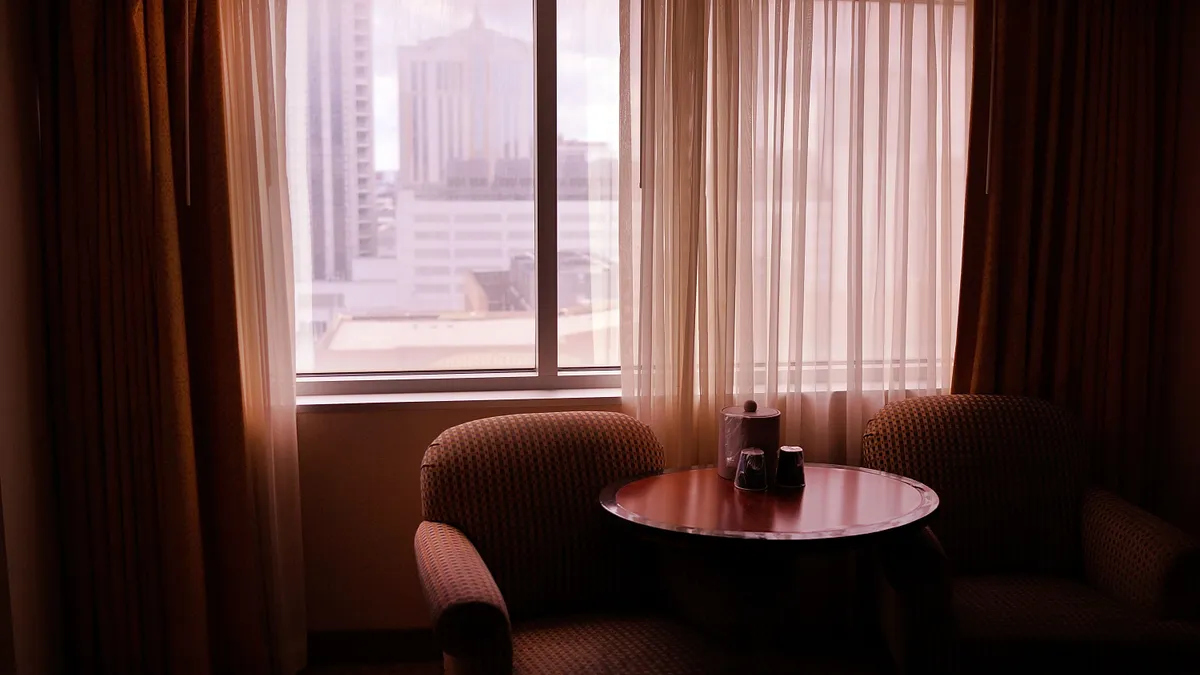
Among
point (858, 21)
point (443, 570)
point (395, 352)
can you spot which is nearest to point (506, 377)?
point (395, 352)

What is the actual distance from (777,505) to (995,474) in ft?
2.61

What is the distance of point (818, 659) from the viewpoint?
2.79 meters

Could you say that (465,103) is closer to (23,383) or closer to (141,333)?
(141,333)

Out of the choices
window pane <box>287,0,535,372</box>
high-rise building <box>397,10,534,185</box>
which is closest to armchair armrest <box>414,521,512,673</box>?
window pane <box>287,0,535,372</box>

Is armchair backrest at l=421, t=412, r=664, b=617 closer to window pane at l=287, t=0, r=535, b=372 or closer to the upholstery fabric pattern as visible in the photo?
window pane at l=287, t=0, r=535, b=372

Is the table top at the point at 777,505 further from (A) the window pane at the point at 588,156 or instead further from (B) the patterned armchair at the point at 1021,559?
(A) the window pane at the point at 588,156

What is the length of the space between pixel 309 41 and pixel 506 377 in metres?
1.14

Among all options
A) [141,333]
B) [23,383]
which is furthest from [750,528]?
[23,383]

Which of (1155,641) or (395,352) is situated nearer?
(1155,641)

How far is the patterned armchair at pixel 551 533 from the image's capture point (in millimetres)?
2033

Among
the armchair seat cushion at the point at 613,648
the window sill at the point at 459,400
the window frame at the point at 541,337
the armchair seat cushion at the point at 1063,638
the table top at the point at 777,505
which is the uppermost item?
the window frame at the point at 541,337

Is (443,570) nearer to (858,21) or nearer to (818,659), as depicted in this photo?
(818,659)

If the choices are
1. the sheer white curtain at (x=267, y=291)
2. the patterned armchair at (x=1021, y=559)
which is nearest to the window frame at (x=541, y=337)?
the sheer white curtain at (x=267, y=291)

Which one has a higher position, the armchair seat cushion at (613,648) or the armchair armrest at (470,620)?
the armchair armrest at (470,620)
